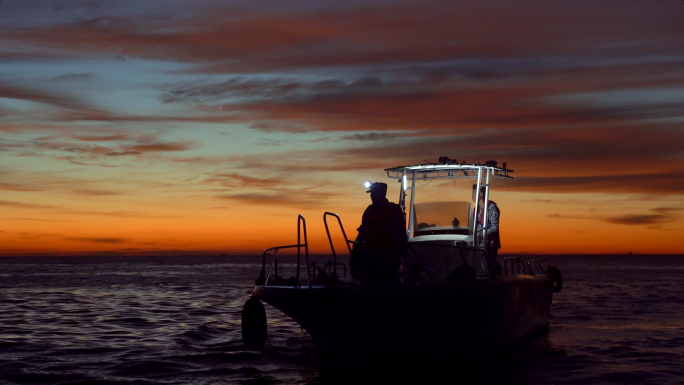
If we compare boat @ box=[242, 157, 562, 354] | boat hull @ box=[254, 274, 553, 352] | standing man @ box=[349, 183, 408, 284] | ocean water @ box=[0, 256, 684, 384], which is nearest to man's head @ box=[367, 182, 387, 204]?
standing man @ box=[349, 183, 408, 284]

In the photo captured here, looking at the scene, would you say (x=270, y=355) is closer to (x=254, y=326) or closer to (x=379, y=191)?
(x=254, y=326)

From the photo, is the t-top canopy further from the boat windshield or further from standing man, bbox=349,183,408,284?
standing man, bbox=349,183,408,284

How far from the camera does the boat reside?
10086mm

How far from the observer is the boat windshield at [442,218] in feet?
41.5

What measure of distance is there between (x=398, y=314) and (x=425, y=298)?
0.47m

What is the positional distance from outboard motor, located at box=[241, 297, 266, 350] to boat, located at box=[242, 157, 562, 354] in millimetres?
16

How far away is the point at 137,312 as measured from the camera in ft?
70.6

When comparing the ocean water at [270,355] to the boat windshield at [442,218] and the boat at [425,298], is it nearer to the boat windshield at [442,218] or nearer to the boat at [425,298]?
the boat at [425,298]

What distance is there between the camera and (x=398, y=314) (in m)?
10.1

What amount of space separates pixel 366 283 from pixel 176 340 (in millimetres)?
5930

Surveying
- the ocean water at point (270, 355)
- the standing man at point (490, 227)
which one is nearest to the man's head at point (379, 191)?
the ocean water at point (270, 355)

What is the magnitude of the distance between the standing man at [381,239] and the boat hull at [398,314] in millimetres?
356

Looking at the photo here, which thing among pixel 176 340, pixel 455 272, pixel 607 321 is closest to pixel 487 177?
pixel 455 272

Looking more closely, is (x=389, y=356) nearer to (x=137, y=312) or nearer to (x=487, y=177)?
(x=487, y=177)
